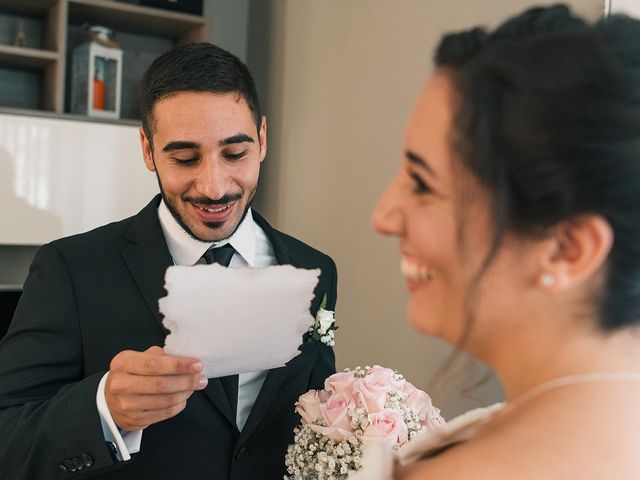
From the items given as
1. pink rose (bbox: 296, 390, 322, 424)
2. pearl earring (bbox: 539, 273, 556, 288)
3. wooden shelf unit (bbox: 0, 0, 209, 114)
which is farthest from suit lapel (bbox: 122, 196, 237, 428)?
wooden shelf unit (bbox: 0, 0, 209, 114)

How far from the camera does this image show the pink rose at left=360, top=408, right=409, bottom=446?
1.18 meters

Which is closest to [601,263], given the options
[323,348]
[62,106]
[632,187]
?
[632,187]

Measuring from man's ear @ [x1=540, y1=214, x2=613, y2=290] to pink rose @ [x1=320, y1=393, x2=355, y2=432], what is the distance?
62 centimetres

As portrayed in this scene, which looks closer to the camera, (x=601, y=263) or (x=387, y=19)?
(x=601, y=263)

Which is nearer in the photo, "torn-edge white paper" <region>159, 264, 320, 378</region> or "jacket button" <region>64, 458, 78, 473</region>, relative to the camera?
"torn-edge white paper" <region>159, 264, 320, 378</region>

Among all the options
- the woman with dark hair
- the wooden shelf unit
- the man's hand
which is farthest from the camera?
the wooden shelf unit

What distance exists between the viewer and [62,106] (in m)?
2.99

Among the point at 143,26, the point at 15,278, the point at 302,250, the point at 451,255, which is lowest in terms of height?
the point at 15,278

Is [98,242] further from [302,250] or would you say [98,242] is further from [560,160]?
[560,160]

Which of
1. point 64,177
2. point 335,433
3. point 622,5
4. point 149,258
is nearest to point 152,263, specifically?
point 149,258

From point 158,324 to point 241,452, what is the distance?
0.98ft

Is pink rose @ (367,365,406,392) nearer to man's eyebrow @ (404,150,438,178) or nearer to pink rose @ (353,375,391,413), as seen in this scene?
pink rose @ (353,375,391,413)

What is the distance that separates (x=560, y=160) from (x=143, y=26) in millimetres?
2971

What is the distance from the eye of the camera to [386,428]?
3.88ft
